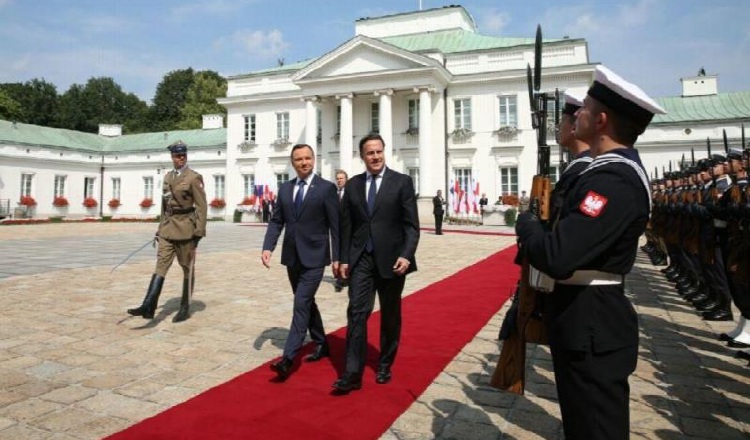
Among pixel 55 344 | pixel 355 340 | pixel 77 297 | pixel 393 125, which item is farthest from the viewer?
pixel 393 125

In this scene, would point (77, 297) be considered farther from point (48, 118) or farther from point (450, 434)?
point (48, 118)

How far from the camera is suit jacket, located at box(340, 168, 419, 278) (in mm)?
4039

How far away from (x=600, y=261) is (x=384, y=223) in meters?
2.33

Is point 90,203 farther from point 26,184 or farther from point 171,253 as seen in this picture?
point 171,253

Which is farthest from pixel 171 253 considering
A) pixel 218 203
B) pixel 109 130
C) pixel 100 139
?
pixel 109 130

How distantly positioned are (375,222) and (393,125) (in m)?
29.3

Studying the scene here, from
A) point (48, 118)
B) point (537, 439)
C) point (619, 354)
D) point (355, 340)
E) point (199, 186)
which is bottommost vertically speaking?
point (537, 439)

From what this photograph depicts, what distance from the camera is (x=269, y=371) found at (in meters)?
4.38

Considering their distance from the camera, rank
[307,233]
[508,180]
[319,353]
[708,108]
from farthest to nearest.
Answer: [708,108] < [508,180] < [319,353] < [307,233]

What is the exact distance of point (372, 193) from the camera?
419 cm

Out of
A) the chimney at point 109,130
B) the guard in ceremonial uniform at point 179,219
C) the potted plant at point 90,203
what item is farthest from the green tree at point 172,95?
the guard in ceremonial uniform at point 179,219

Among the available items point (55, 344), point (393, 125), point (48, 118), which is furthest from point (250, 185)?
point (48, 118)

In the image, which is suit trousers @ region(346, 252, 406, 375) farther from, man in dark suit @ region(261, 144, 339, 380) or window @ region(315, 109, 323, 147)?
window @ region(315, 109, 323, 147)

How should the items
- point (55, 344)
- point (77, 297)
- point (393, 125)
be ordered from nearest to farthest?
1. point (55, 344)
2. point (77, 297)
3. point (393, 125)
